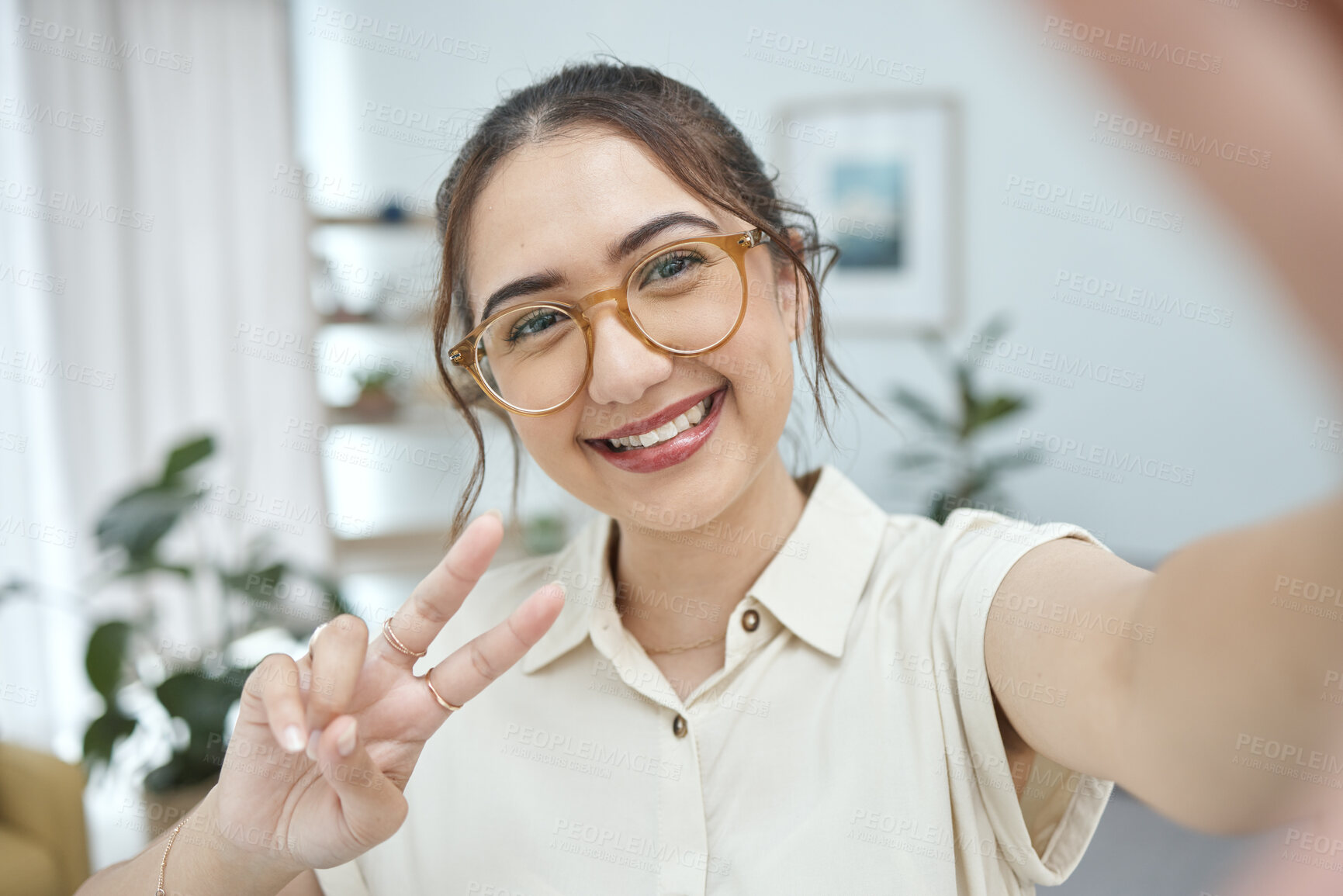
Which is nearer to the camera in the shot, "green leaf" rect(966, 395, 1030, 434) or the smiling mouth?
the smiling mouth

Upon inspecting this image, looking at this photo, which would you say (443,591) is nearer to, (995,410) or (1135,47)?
(1135,47)

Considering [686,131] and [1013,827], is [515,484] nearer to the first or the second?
[686,131]

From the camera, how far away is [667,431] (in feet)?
3.56

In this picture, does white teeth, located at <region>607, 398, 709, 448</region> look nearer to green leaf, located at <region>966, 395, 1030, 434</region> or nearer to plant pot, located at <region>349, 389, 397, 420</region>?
green leaf, located at <region>966, 395, 1030, 434</region>

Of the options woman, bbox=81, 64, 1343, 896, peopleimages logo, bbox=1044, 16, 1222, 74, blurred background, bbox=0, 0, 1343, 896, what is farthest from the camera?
blurred background, bbox=0, 0, 1343, 896

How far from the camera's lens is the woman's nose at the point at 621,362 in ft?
3.36

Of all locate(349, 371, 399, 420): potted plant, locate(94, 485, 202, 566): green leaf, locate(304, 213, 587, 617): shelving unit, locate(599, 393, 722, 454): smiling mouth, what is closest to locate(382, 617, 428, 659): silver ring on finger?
locate(599, 393, 722, 454): smiling mouth

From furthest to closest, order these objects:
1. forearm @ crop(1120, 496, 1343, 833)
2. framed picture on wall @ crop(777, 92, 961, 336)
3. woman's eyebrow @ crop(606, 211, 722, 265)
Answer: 1. framed picture on wall @ crop(777, 92, 961, 336)
2. woman's eyebrow @ crop(606, 211, 722, 265)
3. forearm @ crop(1120, 496, 1343, 833)

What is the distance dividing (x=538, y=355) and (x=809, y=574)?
1.36ft

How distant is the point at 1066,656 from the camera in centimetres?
84

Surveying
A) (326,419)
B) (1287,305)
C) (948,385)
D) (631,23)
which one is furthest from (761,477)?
(326,419)

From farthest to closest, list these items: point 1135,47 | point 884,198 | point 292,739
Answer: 1. point 884,198
2. point 292,739
3. point 1135,47

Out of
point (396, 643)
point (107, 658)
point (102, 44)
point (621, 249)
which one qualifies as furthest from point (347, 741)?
point (102, 44)

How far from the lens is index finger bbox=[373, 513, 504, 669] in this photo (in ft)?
2.93
